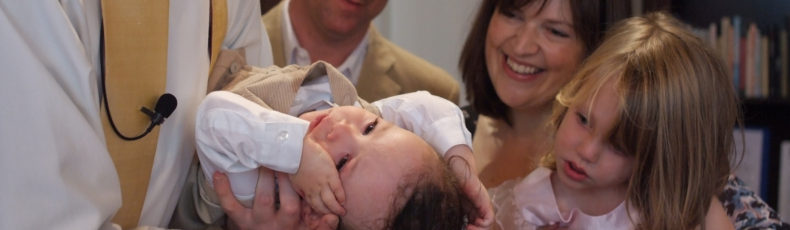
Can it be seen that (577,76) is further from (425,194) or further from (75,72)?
(75,72)

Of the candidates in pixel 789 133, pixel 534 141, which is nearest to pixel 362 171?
pixel 534 141

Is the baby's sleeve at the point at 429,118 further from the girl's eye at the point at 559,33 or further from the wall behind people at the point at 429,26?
the wall behind people at the point at 429,26

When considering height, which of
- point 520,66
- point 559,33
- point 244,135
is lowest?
point 520,66

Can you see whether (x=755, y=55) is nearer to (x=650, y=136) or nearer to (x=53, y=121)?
(x=650, y=136)

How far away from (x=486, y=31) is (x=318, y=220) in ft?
4.29

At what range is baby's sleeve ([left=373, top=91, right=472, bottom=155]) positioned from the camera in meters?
1.81

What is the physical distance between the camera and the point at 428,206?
162 centimetres

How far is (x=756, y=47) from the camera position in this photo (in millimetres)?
4383

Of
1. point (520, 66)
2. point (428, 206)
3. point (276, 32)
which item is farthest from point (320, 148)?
point (276, 32)

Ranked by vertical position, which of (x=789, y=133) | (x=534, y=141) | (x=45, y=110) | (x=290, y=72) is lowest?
(x=789, y=133)

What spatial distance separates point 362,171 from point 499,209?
75 centimetres

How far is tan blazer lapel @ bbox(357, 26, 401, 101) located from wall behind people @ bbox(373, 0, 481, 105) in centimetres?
156

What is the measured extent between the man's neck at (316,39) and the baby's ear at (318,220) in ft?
4.97

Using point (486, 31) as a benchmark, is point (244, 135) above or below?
above
